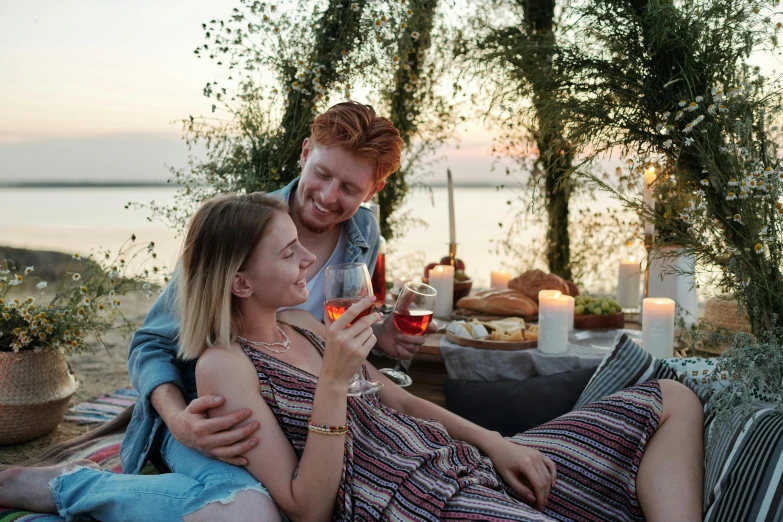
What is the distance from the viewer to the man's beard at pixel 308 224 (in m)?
2.55

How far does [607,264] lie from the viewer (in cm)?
538

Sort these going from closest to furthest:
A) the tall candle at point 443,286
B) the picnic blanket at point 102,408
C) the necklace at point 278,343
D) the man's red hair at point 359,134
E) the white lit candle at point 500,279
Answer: the necklace at point 278,343 < the man's red hair at point 359,134 < the tall candle at point 443,286 < the white lit candle at point 500,279 < the picnic blanket at point 102,408

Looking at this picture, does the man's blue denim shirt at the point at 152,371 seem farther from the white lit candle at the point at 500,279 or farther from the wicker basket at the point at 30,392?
the white lit candle at the point at 500,279

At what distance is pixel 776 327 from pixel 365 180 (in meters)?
1.42

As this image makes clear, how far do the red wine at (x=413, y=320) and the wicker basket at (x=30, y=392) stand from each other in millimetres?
2108

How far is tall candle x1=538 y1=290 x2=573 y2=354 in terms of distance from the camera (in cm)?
259

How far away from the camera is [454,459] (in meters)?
1.80

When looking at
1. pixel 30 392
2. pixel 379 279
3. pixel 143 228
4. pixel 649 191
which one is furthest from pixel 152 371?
pixel 143 228

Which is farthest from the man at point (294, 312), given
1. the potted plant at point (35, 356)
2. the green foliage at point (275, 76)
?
the green foliage at point (275, 76)

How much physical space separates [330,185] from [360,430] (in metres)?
0.96

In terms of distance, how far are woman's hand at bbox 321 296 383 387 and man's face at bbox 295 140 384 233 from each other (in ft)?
3.16

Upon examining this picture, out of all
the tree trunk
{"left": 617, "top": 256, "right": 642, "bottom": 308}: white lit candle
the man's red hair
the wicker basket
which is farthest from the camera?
{"left": 617, "top": 256, "right": 642, "bottom": 308}: white lit candle

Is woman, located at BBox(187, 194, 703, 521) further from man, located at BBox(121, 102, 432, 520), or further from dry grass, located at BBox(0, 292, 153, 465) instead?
dry grass, located at BBox(0, 292, 153, 465)

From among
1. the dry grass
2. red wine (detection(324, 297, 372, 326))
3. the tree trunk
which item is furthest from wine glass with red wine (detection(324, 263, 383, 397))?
the dry grass
